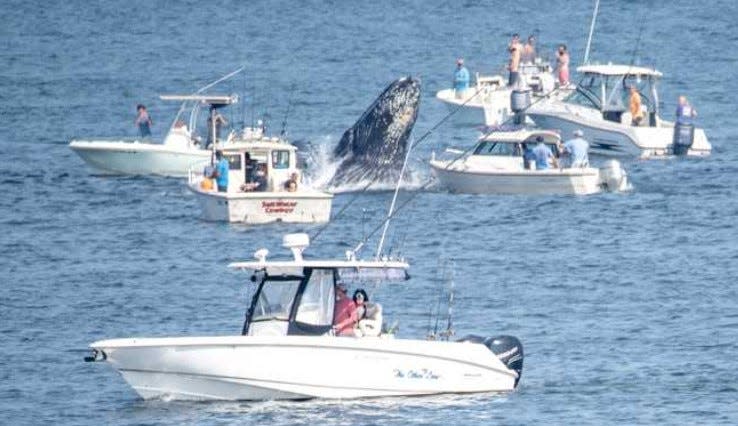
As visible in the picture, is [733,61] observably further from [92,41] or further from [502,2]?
[502,2]

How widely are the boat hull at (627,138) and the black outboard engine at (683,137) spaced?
340mm

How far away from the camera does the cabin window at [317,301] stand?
109ft

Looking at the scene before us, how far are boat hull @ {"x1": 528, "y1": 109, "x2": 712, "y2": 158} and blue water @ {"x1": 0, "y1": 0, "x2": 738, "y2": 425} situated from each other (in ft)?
2.10

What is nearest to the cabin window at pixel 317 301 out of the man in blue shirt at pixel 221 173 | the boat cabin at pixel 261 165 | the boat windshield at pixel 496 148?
the man in blue shirt at pixel 221 173

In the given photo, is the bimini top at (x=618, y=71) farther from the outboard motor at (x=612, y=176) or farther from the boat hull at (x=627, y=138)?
the outboard motor at (x=612, y=176)

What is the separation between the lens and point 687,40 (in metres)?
98.8

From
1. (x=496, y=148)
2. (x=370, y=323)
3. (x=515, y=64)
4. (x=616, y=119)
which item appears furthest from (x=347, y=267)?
(x=515, y=64)

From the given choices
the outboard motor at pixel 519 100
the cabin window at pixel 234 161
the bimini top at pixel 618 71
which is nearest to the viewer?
the cabin window at pixel 234 161

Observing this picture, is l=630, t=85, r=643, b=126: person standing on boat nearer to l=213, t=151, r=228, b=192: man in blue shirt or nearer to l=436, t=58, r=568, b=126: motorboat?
l=436, t=58, r=568, b=126: motorboat

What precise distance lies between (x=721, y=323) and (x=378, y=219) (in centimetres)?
1296

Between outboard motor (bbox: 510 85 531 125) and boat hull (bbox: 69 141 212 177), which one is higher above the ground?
outboard motor (bbox: 510 85 531 125)

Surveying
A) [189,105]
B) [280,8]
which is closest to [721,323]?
[189,105]

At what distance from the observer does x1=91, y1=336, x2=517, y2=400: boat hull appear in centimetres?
3244

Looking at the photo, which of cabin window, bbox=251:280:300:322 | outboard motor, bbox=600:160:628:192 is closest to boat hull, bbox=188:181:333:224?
outboard motor, bbox=600:160:628:192
